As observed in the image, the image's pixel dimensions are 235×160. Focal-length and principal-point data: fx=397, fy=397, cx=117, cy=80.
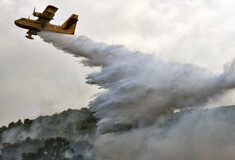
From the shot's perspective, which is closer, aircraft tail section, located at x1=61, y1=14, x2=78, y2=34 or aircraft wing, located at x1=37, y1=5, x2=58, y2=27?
aircraft wing, located at x1=37, y1=5, x2=58, y2=27

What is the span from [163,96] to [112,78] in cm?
532

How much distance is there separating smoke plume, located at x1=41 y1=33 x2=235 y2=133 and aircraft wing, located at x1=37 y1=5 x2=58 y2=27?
46.3 feet

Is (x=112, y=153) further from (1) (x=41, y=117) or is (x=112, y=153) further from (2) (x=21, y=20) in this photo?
(1) (x=41, y=117)

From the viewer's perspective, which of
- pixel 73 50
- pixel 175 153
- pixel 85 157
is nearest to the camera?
pixel 73 50

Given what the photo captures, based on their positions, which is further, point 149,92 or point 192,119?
point 192,119

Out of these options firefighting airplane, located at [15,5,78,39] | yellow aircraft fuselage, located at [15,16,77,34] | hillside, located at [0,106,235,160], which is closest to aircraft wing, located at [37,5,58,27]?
firefighting airplane, located at [15,5,78,39]

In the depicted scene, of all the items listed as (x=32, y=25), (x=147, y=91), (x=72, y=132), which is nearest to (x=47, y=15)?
(x=32, y=25)

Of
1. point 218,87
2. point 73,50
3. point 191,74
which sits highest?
point 73,50

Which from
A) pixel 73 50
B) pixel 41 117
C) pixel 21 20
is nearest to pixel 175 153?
pixel 73 50

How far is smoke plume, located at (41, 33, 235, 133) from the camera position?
36344 millimetres

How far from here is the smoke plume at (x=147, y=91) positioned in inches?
1431

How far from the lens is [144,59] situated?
40438mm

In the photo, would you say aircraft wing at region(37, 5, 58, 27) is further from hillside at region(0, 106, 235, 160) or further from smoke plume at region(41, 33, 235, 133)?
hillside at region(0, 106, 235, 160)

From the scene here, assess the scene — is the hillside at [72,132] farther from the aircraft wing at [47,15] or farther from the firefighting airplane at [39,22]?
the aircraft wing at [47,15]
